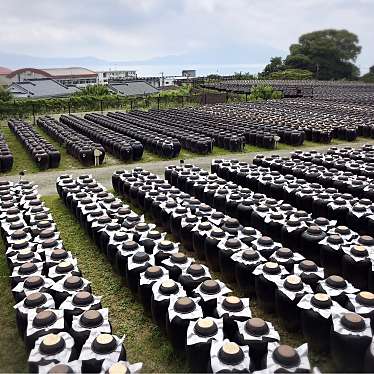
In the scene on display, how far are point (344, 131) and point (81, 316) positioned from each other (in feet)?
67.4

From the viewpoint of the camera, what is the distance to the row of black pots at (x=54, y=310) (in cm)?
480

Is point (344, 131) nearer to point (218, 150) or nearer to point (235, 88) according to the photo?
point (218, 150)

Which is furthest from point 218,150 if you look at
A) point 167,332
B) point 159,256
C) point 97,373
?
point 97,373

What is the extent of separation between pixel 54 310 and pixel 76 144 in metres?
14.8

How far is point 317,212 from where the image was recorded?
391 inches

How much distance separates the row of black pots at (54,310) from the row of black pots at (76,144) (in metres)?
9.42

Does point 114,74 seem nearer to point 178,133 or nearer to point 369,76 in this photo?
point 369,76

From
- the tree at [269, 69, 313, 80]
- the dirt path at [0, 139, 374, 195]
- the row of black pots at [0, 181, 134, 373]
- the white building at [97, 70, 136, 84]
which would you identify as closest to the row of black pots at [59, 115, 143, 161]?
the dirt path at [0, 139, 374, 195]

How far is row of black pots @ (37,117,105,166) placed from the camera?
1806 cm

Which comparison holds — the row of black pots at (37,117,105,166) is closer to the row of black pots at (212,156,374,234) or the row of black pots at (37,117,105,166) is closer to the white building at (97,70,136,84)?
the row of black pots at (212,156,374,234)

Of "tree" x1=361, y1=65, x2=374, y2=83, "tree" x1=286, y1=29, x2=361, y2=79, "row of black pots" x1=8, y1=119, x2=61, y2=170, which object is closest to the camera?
"row of black pots" x1=8, y1=119, x2=61, y2=170

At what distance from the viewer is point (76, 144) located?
19578 mm

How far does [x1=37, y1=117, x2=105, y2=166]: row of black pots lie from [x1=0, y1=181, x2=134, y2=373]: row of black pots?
371 inches

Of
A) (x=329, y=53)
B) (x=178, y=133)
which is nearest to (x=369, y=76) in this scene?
(x=329, y=53)
